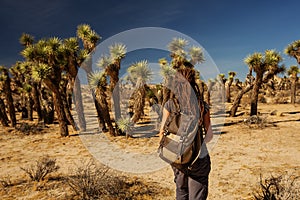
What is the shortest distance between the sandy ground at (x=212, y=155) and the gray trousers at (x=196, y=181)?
80.3 inches

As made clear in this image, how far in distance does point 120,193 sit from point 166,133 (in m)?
2.71

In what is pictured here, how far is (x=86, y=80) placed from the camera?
12.1 meters

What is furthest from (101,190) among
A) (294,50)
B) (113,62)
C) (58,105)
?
(294,50)

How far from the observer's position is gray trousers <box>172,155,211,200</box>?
254cm

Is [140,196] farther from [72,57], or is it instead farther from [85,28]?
[85,28]

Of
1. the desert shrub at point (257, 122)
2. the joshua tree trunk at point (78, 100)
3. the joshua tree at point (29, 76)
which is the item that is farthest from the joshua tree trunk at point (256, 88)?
the joshua tree at point (29, 76)

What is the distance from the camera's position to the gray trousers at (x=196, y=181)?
2.54 meters

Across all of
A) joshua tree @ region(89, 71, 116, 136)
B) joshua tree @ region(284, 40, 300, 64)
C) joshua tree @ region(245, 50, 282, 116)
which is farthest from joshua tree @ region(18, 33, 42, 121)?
joshua tree @ region(284, 40, 300, 64)

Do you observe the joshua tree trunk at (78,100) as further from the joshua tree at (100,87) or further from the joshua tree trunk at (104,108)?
the joshua tree trunk at (104,108)

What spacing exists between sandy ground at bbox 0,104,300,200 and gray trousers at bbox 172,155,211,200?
2040 millimetres

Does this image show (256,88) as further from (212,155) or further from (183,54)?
(212,155)

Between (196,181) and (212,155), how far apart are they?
5734mm

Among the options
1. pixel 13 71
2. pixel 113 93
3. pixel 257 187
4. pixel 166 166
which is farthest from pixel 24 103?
pixel 257 187

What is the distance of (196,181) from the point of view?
104 inches
